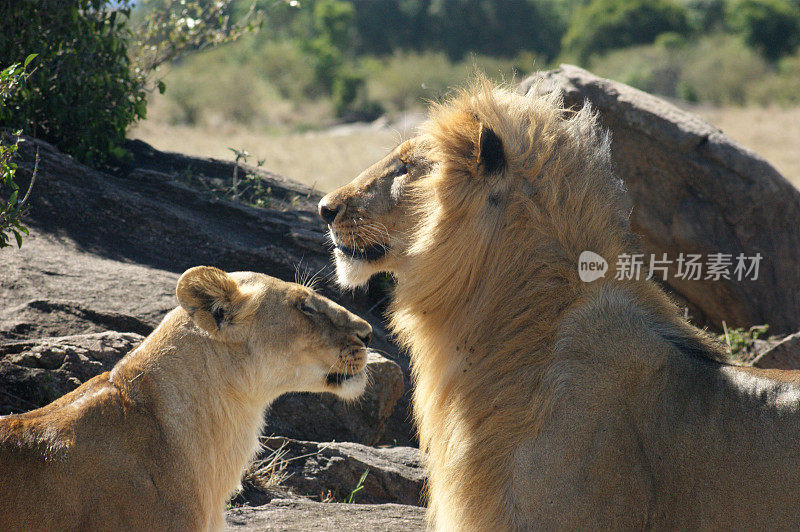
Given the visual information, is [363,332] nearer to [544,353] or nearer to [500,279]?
[500,279]

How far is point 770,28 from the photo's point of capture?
44.9 meters

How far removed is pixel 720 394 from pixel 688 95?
3851 centimetres

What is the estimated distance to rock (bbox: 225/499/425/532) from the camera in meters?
3.86

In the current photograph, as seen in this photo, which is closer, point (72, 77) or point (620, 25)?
point (72, 77)

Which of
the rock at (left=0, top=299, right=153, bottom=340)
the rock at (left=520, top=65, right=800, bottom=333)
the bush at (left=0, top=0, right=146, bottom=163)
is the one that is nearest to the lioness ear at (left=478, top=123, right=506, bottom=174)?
the rock at (left=0, top=299, right=153, bottom=340)

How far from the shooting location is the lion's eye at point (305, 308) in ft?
11.6

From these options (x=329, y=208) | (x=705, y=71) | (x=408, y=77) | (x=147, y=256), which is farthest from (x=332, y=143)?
(x=705, y=71)

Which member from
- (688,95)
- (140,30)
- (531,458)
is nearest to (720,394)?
(531,458)

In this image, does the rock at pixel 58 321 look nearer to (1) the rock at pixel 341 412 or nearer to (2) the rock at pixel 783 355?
(1) the rock at pixel 341 412

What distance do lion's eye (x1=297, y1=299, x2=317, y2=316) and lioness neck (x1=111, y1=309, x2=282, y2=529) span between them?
1.09 ft

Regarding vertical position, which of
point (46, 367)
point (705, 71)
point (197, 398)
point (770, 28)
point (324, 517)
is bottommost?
point (324, 517)

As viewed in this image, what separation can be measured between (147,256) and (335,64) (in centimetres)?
3738

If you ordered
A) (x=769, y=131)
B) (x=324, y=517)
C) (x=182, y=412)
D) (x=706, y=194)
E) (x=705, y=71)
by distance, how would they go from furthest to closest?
(x=705, y=71) → (x=769, y=131) → (x=706, y=194) → (x=324, y=517) → (x=182, y=412)

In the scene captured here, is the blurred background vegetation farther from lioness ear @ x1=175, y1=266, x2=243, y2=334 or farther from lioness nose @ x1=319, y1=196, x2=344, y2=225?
lioness ear @ x1=175, y1=266, x2=243, y2=334
